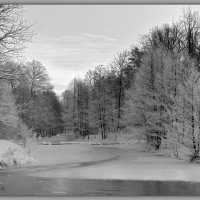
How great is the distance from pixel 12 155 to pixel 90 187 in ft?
19.1

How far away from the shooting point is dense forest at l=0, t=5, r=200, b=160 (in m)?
10.6

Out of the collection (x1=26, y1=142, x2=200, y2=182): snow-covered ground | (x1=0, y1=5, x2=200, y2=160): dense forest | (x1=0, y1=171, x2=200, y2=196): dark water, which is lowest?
(x1=0, y1=171, x2=200, y2=196): dark water

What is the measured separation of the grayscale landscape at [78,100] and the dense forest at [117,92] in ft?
0.13

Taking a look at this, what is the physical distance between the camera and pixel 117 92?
16938 millimetres

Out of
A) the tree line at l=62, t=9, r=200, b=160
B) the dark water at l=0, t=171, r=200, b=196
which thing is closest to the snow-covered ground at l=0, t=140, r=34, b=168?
the tree line at l=62, t=9, r=200, b=160

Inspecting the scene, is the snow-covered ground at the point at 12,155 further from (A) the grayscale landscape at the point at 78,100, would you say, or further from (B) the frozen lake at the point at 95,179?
(B) the frozen lake at the point at 95,179

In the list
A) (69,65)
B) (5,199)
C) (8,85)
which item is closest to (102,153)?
(8,85)

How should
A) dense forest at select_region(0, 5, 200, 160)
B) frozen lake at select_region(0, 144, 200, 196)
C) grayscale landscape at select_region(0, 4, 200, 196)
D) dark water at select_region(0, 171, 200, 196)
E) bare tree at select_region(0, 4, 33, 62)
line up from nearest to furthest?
dark water at select_region(0, 171, 200, 196)
frozen lake at select_region(0, 144, 200, 196)
grayscale landscape at select_region(0, 4, 200, 196)
bare tree at select_region(0, 4, 33, 62)
dense forest at select_region(0, 5, 200, 160)

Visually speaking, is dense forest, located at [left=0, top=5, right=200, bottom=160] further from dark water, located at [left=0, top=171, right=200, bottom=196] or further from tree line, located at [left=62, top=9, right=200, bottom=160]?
dark water, located at [left=0, top=171, right=200, bottom=196]

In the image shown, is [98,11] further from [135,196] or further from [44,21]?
[135,196]

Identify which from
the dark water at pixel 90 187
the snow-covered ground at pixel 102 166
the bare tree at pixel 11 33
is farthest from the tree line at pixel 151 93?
the dark water at pixel 90 187

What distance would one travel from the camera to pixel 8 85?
11969 mm

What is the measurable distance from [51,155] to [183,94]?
482 cm

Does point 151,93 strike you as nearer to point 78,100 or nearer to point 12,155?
point 12,155
